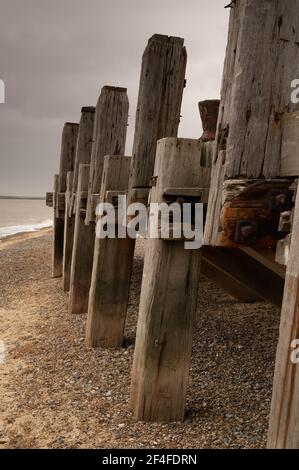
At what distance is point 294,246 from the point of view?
1951 millimetres

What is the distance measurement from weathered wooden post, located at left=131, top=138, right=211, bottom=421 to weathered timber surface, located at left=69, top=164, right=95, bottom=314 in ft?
11.2

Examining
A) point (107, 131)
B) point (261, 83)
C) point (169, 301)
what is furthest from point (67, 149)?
point (261, 83)

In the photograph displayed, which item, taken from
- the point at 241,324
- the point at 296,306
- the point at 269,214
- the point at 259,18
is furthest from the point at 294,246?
the point at 241,324

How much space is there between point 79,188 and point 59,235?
176 inches

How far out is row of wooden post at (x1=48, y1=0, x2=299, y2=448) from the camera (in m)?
2.36

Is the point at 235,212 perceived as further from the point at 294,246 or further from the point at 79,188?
the point at 79,188

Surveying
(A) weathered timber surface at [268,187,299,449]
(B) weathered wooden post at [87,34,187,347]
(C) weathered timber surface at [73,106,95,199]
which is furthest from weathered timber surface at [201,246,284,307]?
(C) weathered timber surface at [73,106,95,199]

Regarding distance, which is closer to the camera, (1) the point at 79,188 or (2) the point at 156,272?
(2) the point at 156,272

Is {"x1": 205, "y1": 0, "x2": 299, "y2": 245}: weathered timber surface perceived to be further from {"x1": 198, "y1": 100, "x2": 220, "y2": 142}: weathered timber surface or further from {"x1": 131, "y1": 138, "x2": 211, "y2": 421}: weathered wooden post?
{"x1": 198, "y1": 100, "x2": 220, "y2": 142}: weathered timber surface

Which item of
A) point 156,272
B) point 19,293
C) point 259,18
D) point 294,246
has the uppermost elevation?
point 259,18

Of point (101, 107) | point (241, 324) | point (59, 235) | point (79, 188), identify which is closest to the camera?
point (241, 324)

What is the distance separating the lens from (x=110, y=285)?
17.1ft
